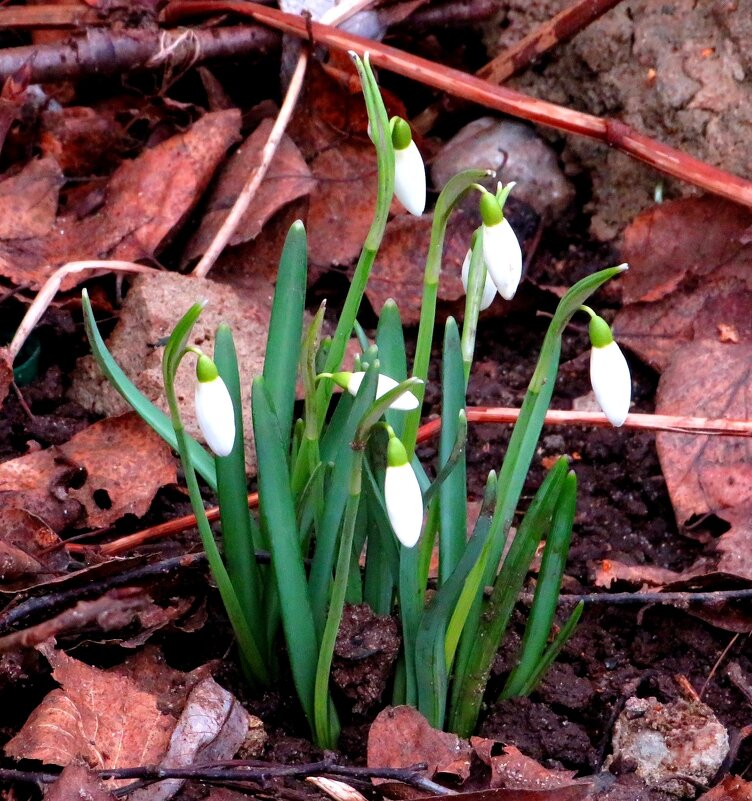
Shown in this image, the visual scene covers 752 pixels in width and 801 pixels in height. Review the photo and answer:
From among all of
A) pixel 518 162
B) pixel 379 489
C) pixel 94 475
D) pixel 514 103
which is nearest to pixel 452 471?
pixel 379 489

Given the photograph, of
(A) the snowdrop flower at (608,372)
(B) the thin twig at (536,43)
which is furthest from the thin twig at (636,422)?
(B) the thin twig at (536,43)

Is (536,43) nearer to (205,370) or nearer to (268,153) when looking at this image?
(268,153)

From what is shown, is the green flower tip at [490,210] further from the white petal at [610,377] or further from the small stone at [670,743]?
the small stone at [670,743]

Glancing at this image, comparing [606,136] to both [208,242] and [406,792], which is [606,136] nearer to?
[208,242]

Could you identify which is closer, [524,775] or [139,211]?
[524,775]

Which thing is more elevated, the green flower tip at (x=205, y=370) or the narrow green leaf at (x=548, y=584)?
the green flower tip at (x=205, y=370)
